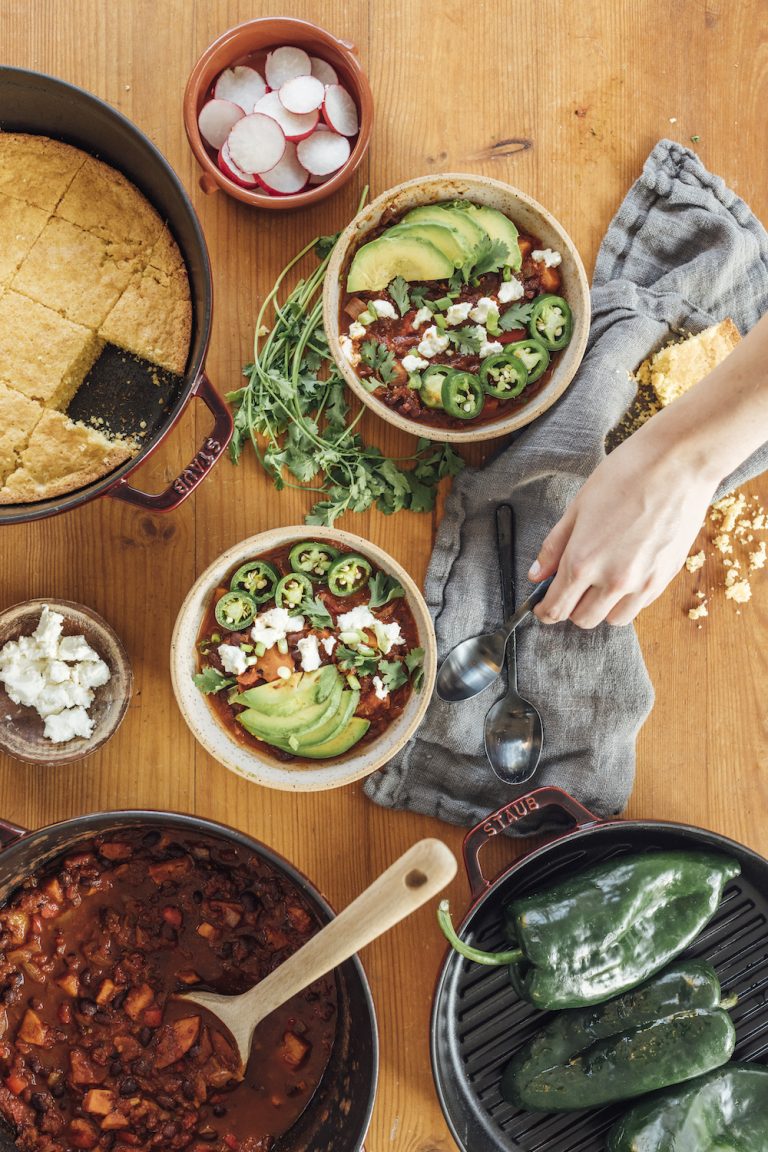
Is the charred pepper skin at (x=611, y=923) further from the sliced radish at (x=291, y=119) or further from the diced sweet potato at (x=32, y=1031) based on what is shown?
the sliced radish at (x=291, y=119)

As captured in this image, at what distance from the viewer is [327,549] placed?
275 centimetres

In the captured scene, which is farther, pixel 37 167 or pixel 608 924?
pixel 37 167

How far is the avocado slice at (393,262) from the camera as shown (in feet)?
8.96

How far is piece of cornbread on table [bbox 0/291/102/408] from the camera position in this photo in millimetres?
2744

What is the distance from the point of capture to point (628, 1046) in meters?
2.65

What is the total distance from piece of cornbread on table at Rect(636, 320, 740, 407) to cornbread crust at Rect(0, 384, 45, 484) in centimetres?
175

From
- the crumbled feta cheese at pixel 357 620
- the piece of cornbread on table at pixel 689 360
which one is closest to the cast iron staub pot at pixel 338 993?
the crumbled feta cheese at pixel 357 620

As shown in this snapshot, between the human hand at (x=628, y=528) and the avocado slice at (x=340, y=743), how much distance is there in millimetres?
637

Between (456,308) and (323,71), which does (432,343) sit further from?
(323,71)

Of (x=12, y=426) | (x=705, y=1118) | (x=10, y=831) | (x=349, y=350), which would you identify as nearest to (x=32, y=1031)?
(x=10, y=831)

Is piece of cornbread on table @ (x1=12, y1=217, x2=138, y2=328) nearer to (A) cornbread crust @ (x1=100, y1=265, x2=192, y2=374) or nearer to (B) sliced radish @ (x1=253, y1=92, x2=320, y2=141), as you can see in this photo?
(A) cornbread crust @ (x1=100, y1=265, x2=192, y2=374)

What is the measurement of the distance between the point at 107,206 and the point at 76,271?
0.20 metres

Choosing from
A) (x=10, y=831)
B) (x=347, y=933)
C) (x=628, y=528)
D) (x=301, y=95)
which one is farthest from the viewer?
(x=301, y=95)

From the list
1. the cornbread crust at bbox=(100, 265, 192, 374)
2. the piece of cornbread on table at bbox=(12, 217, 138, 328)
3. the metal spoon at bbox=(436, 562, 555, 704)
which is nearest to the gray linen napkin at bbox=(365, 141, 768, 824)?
the metal spoon at bbox=(436, 562, 555, 704)
